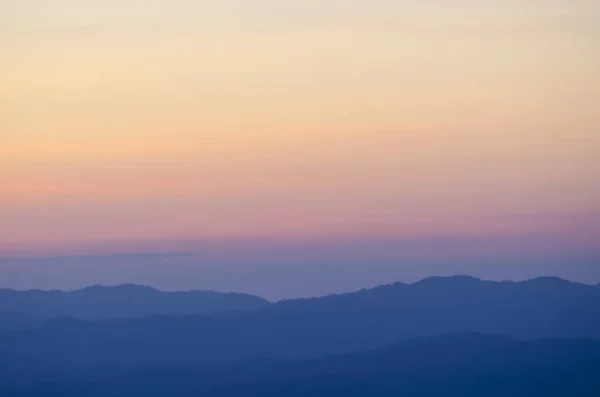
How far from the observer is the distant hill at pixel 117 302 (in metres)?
40.7

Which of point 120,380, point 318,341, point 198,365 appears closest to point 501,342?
point 318,341

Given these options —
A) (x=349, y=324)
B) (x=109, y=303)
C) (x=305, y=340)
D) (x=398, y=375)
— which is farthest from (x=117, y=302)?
(x=398, y=375)

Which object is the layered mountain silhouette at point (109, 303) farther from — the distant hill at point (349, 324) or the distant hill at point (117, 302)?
the distant hill at point (349, 324)

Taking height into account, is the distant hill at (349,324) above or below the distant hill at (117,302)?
below

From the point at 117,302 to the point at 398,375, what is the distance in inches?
557

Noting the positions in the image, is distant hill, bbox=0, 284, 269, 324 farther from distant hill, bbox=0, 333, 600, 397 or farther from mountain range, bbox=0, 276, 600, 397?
distant hill, bbox=0, 333, 600, 397

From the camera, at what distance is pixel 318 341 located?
41.2 metres

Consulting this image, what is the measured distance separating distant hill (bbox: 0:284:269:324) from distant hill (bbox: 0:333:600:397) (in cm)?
274

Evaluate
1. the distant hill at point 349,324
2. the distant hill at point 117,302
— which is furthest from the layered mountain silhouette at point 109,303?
the distant hill at point 349,324

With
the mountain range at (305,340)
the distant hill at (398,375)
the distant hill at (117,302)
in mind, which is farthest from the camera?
the distant hill at (117,302)

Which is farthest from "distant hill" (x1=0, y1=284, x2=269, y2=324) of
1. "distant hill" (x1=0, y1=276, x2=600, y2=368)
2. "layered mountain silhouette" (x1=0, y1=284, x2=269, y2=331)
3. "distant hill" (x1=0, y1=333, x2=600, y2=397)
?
"distant hill" (x1=0, y1=333, x2=600, y2=397)

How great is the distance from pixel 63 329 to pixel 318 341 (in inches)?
514

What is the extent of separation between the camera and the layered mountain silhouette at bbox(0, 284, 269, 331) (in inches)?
1601

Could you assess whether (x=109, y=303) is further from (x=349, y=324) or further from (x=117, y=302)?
(x=349, y=324)
